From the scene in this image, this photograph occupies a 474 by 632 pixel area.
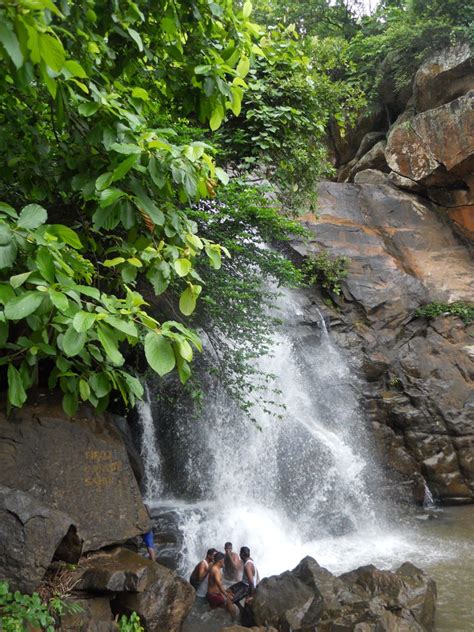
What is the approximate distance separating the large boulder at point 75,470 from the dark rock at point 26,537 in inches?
6.6

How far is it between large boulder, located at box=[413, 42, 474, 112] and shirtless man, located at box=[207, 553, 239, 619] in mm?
13465

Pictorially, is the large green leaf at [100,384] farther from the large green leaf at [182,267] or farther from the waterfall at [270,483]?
the waterfall at [270,483]

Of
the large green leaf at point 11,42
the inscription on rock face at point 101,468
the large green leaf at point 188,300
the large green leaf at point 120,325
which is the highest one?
the large green leaf at point 11,42

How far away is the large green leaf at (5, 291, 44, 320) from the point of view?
2.20 meters

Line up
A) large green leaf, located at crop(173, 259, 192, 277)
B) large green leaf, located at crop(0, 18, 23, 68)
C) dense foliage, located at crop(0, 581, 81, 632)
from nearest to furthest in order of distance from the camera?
1. large green leaf, located at crop(0, 18, 23, 68)
2. large green leaf, located at crop(173, 259, 192, 277)
3. dense foliage, located at crop(0, 581, 81, 632)

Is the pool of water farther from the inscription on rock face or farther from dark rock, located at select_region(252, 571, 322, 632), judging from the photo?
the inscription on rock face

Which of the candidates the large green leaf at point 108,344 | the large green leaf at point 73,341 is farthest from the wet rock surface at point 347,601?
the large green leaf at point 73,341

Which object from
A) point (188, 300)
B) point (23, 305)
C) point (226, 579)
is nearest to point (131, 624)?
point (226, 579)

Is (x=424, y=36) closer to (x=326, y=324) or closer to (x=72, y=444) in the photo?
(x=326, y=324)

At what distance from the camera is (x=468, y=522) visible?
9.13 metres

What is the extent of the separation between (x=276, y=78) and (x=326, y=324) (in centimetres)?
629

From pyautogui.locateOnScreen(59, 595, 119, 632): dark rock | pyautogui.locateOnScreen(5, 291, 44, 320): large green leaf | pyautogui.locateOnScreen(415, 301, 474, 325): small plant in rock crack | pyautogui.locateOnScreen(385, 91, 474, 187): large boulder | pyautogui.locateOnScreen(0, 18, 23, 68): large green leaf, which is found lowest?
pyautogui.locateOnScreen(59, 595, 119, 632): dark rock

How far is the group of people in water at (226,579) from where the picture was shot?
241 inches

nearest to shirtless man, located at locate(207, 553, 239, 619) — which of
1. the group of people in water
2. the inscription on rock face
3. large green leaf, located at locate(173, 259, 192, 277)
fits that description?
the group of people in water
